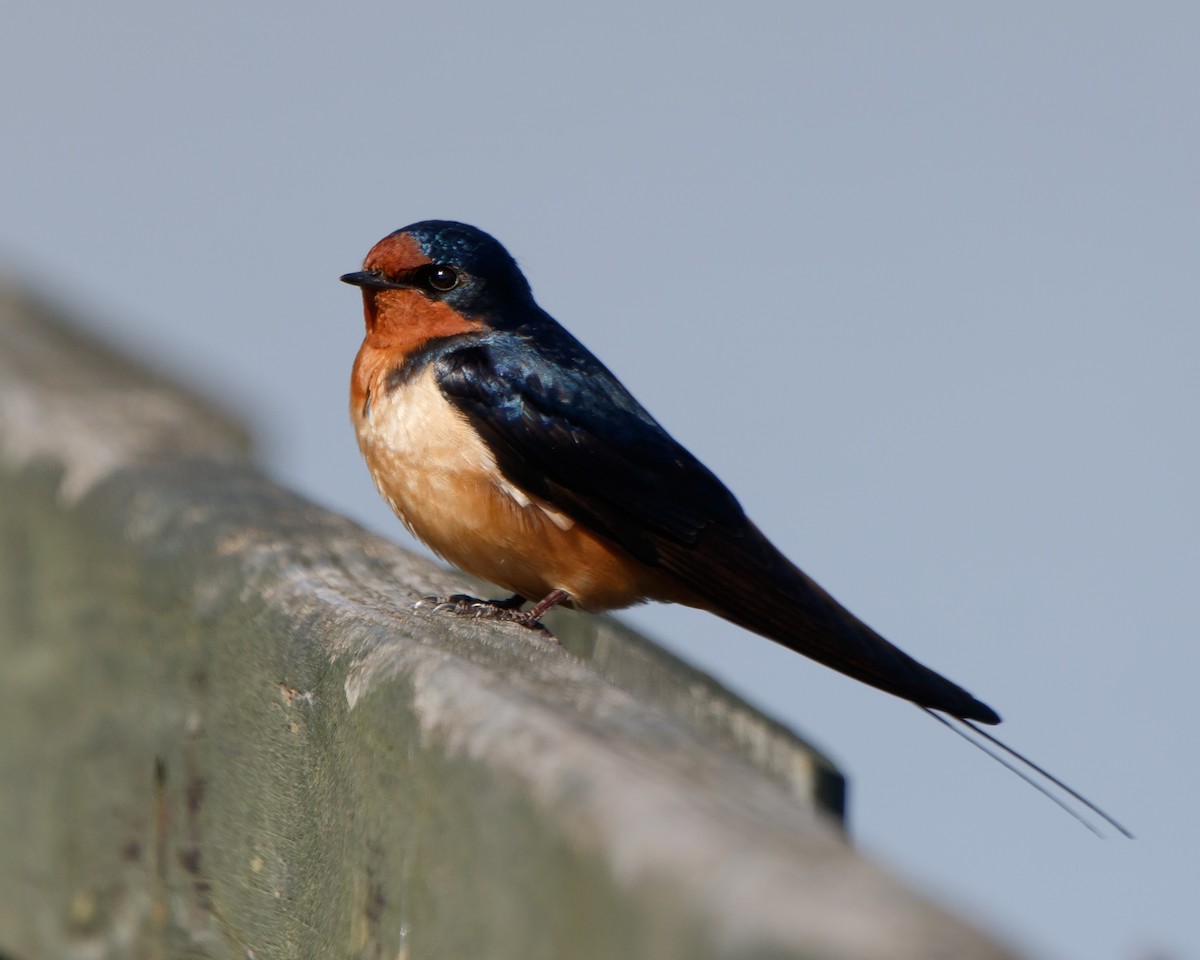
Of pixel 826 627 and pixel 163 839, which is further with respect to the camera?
pixel 826 627

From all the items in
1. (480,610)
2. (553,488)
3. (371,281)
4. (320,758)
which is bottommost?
(320,758)

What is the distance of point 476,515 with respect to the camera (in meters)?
3.26

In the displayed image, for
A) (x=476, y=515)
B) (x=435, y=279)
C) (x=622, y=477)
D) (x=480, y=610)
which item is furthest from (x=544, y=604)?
(x=435, y=279)

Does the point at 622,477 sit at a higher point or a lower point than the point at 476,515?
higher

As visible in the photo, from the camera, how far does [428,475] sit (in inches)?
129

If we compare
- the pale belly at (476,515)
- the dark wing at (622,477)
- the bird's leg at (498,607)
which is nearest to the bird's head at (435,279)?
the dark wing at (622,477)

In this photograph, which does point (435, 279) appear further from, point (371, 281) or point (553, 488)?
point (553, 488)

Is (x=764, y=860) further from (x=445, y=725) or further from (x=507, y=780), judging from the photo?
(x=445, y=725)

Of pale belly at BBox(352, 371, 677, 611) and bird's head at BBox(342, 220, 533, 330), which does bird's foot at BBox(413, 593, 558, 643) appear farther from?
bird's head at BBox(342, 220, 533, 330)

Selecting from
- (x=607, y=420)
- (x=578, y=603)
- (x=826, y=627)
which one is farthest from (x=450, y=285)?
(x=826, y=627)

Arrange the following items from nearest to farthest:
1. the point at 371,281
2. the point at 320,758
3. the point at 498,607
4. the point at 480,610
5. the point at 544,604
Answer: the point at 320,758
the point at 480,610
the point at 498,607
the point at 544,604
the point at 371,281

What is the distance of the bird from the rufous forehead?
18 cm

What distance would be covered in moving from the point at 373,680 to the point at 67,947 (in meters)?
1.02

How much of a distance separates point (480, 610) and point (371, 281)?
1.11 meters
